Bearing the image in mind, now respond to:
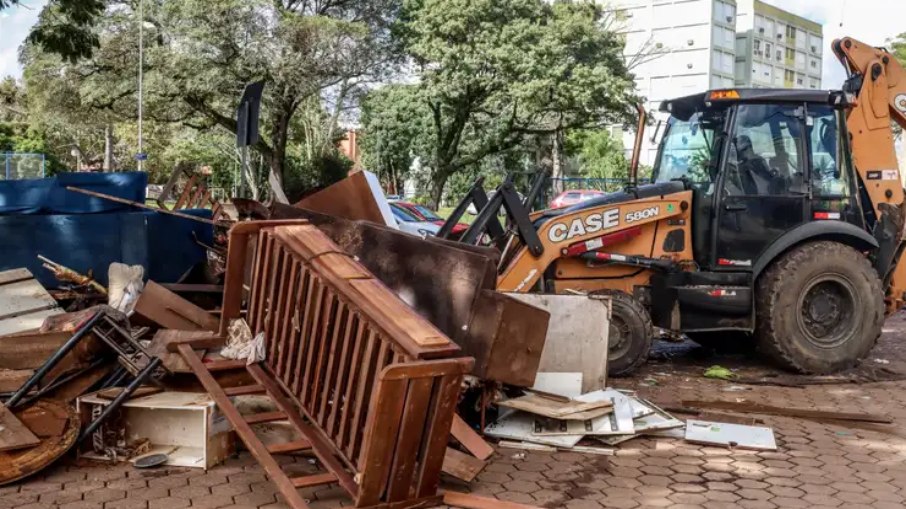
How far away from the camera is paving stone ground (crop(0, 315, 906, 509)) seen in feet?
15.5

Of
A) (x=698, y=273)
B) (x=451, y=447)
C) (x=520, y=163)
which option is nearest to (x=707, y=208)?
(x=698, y=273)

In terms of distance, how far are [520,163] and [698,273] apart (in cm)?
3834

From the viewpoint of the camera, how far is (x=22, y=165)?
35562 mm

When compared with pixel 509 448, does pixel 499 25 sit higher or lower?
higher

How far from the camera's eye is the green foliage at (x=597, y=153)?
1893 inches

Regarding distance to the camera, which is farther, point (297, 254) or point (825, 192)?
point (825, 192)

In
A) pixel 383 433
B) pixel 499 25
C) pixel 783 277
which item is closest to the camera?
pixel 383 433

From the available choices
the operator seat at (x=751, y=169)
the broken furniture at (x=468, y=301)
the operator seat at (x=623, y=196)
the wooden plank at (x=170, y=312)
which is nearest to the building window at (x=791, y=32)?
the operator seat at (x=751, y=169)

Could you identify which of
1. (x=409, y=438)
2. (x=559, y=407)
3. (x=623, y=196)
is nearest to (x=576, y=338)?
(x=559, y=407)

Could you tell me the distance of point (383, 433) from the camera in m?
4.04

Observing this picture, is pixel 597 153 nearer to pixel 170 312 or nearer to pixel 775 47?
pixel 775 47

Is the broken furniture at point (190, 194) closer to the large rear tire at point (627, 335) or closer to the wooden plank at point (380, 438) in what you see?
the large rear tire at point (627, 335)

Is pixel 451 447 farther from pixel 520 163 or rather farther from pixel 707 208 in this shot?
pixel 520 163

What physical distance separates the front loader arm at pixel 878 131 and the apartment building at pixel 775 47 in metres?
69.5
